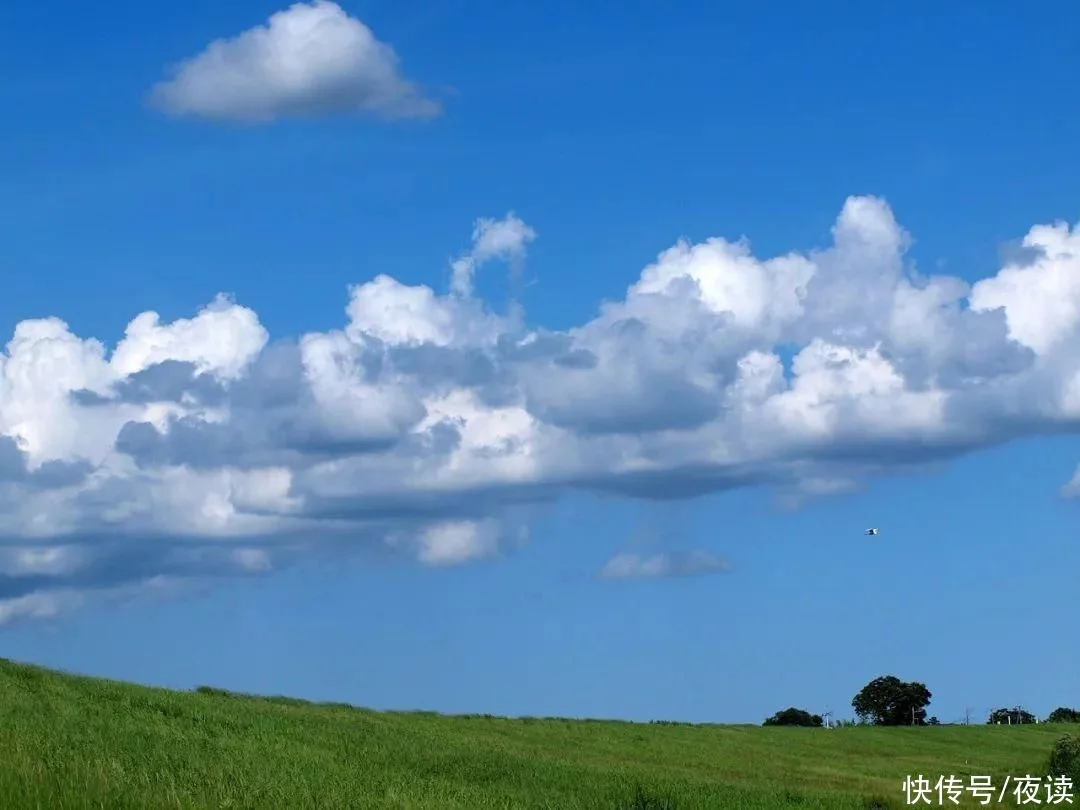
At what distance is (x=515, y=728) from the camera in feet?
234

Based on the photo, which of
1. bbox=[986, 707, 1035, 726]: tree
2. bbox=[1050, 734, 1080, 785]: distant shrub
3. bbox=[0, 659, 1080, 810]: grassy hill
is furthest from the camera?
bbox=[986, 707, 1035, 726]: tree

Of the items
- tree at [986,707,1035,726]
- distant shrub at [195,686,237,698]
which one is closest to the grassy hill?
distant shrub at [195,686,237,698]

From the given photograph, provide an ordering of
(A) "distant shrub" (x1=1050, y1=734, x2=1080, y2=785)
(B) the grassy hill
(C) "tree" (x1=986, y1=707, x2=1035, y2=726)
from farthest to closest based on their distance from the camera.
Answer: (C) "tree" (x1=986, y1=707, x2=1035, y2=726) < (A) "distant shrub" (x1=1050, y1=734, x2=1080, y2=785) < (B) the grassy hill

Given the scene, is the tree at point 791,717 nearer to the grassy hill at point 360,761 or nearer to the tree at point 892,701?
the tree at point 892,701

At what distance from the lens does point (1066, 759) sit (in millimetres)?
52000

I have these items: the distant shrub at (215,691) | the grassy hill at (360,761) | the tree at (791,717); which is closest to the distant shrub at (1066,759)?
the grassy hill at (360,761)

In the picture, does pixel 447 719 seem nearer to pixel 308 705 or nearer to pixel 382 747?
pixel 308 705

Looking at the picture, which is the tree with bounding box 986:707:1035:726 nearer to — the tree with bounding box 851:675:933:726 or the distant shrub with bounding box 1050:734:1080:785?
the tree with bounding box 851:675:933:726

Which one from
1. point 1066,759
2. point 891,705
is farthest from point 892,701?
point 1066,759

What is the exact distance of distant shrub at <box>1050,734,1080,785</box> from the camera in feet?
166

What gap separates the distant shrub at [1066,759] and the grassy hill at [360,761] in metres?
0.88

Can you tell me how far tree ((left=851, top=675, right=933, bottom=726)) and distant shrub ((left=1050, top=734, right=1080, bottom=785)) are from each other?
107m

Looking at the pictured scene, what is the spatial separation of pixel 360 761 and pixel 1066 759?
91.4 feet

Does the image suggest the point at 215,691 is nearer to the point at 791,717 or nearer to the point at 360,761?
the point at 360,761
